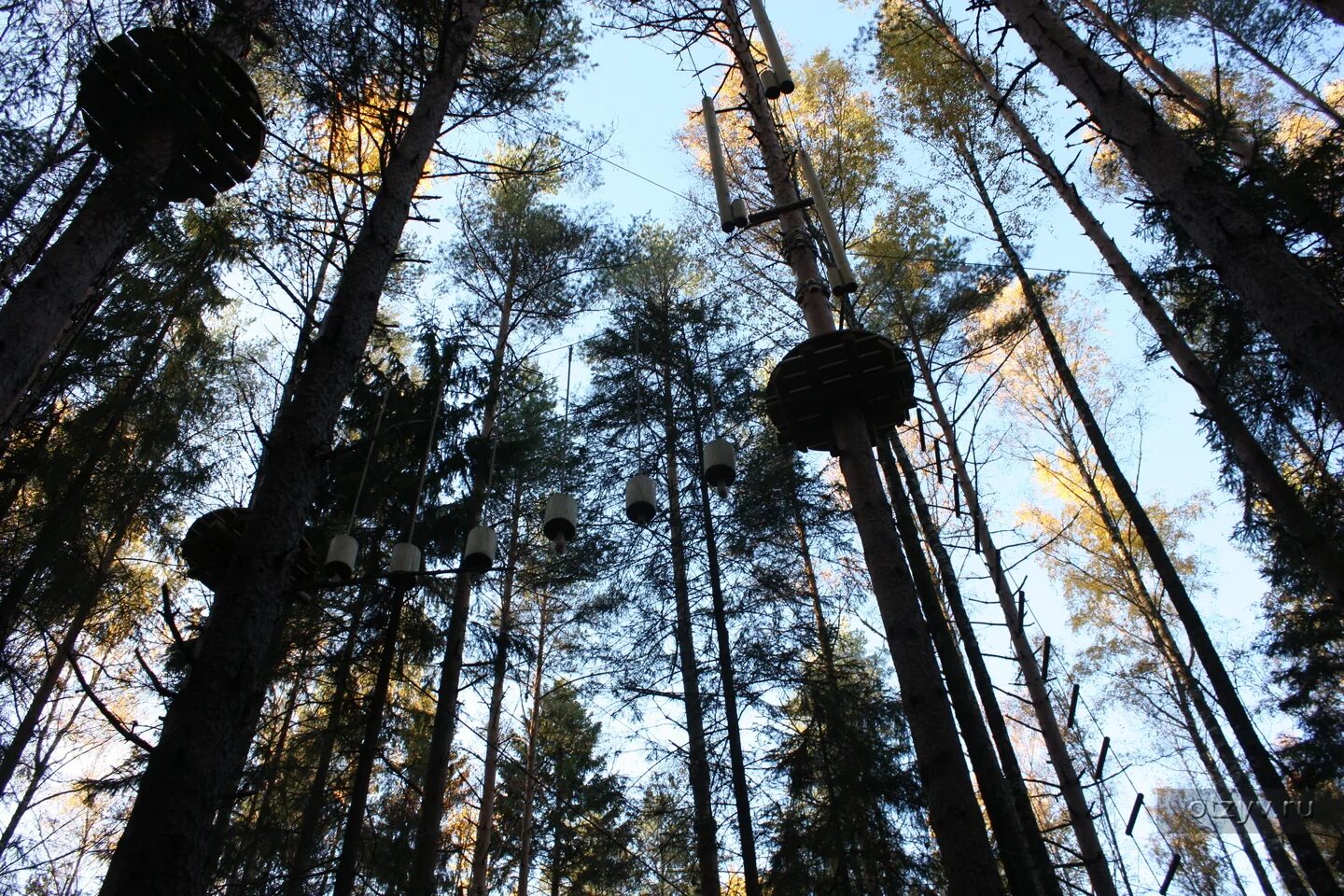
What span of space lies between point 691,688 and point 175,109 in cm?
603

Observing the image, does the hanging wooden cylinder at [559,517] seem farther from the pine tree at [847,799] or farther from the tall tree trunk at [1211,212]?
the pine tree at [847,799]

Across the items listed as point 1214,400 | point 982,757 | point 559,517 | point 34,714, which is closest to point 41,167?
point 559,517

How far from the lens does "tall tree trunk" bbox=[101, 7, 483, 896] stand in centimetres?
195

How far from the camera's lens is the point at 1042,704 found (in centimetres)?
690

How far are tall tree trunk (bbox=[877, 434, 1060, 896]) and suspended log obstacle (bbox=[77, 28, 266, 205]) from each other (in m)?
4.56

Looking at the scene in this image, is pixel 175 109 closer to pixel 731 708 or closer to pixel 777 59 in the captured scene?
pixel 777 59

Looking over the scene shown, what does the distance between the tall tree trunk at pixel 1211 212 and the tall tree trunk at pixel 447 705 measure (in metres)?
4.29

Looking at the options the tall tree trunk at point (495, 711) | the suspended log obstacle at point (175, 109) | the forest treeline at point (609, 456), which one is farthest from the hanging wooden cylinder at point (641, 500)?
the suspended log obstacle at point (175, 109)

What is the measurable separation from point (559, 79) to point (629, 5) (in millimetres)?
1054

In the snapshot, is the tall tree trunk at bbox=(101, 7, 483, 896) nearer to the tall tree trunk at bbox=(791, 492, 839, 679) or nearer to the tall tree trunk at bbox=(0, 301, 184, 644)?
the tall tree trunk at bbox=(0, 301, 184, 644)

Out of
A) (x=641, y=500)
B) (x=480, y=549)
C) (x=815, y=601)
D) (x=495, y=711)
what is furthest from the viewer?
(x=495, y=711)

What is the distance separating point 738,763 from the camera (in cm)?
675

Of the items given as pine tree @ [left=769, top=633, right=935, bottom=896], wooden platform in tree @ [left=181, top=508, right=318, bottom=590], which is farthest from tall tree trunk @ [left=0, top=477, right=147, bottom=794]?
pine tree @ [left=769, top=633, right=935, bottom=896]

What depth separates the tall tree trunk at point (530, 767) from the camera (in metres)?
10.3
